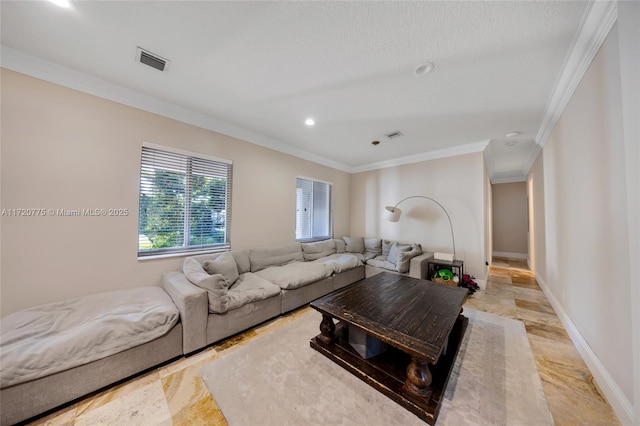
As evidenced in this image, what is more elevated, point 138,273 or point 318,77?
point 318,77

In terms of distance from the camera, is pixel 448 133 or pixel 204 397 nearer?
pixel 204 397

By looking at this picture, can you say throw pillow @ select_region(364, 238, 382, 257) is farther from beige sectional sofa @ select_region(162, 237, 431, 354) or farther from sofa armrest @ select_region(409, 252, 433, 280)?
sofa armrest @ select_region(409, 252, 433, 280)

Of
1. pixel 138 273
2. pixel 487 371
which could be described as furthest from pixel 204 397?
pixel 487 371

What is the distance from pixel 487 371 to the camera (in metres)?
1.75

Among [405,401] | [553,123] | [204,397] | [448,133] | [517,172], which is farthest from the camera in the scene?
[517,172]

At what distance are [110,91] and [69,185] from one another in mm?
1067

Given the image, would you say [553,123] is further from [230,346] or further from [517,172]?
[230,346]

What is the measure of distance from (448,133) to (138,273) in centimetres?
469

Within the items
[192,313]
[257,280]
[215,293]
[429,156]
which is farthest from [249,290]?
[429,156]

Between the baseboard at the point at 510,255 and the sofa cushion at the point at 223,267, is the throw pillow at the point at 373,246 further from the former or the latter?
the baseboard at the point at 510,255

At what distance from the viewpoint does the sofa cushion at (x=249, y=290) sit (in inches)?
87.3

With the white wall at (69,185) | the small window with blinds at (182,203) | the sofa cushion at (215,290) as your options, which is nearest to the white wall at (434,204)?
the small window with blinds at (182,203)

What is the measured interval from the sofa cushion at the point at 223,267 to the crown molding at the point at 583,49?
3732mm

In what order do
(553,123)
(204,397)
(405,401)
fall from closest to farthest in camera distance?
(405,401), (204,397), (553,123)
